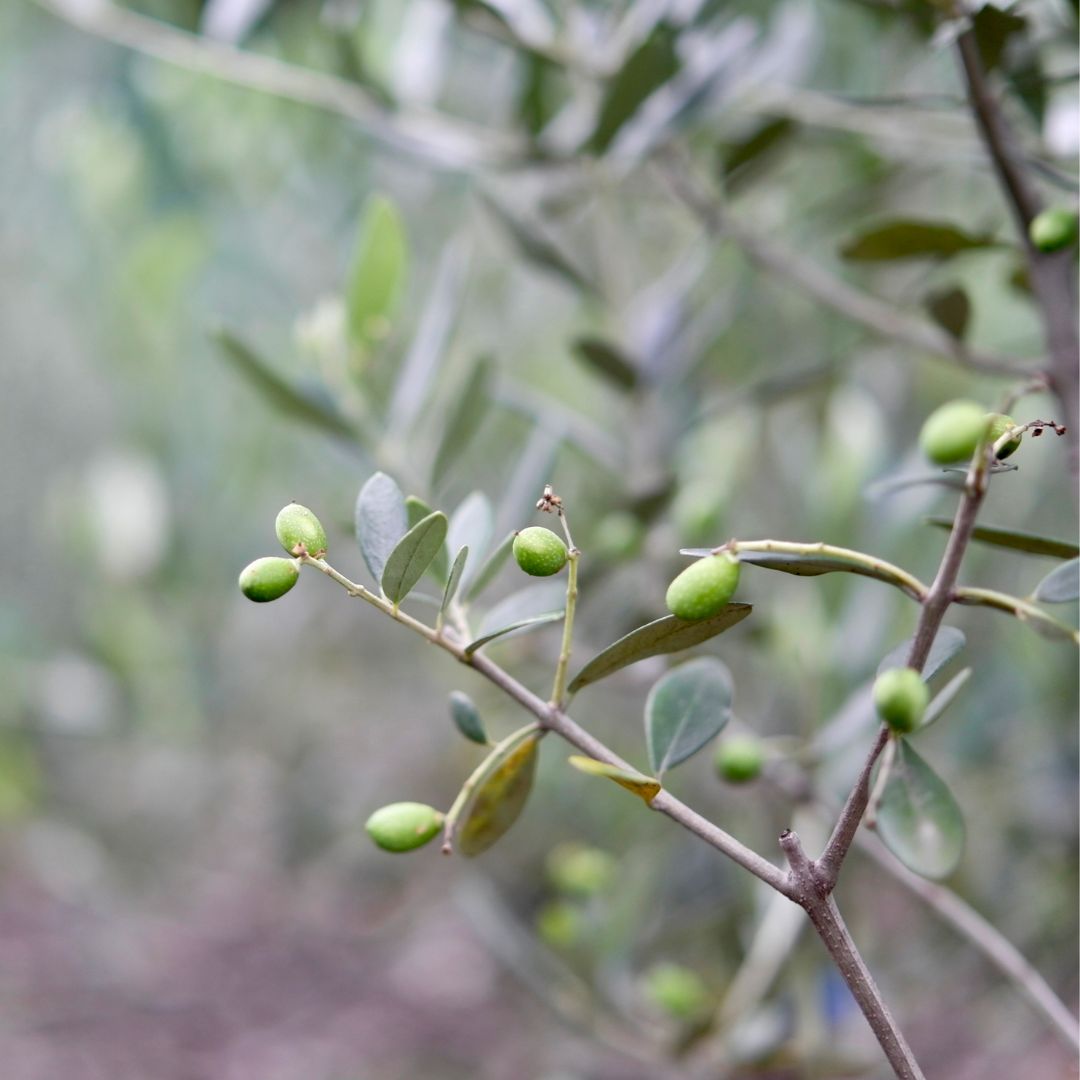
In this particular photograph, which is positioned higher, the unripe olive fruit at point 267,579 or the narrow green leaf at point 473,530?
the narrow green leaf at point 473,530

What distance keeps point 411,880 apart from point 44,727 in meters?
0.66

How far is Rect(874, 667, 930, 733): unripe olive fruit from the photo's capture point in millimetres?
267

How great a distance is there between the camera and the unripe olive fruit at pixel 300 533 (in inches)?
12.8

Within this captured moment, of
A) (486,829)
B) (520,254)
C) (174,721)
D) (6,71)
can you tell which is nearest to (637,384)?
(520,254)

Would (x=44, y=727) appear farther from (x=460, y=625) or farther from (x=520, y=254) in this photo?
(x=460, y=625)

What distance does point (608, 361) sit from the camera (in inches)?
29.1

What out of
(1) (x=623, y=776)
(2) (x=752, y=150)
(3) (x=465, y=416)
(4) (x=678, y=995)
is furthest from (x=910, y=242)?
(4) (x=678, y=995)

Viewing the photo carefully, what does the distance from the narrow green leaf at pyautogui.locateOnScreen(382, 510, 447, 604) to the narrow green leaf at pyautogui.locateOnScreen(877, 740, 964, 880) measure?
5.7 inches

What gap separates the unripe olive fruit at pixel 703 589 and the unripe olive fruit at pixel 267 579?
0.10 meters

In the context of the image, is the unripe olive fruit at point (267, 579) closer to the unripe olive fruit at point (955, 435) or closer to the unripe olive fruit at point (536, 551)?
the unripe olive fruit at point (536, 551)

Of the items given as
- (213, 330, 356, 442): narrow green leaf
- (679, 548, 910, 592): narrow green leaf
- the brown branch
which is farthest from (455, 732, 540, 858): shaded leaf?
(213, 330, 356, 442): narrow green leaf

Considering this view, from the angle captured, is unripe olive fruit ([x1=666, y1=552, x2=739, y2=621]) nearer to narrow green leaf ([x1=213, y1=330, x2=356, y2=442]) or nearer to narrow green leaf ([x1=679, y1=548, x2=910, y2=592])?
narrow green leaf ([x1=679, y1=548, x2=910, y2=592])

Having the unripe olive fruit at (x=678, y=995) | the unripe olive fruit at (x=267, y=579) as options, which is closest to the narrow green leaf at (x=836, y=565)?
the unripe olive fruit at (x=267, y=579)

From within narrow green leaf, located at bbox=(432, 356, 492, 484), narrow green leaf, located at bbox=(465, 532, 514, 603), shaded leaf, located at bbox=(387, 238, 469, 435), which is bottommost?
narrow green leaf, located at bbox=(465, 532, 514, 603)
